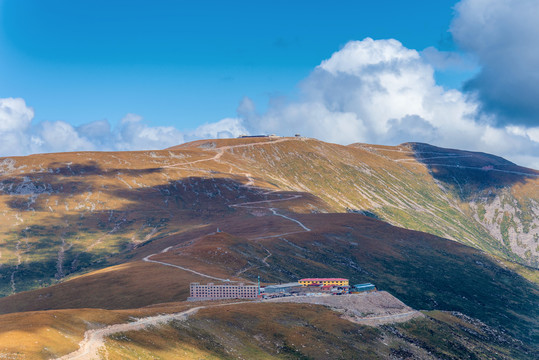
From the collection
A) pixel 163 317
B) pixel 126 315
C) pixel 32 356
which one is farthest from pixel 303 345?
pixel 32 356

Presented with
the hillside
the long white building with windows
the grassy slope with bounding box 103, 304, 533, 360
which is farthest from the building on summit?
the long white building with windows

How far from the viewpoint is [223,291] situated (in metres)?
154

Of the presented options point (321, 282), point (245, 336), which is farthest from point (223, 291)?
point (245, 336)

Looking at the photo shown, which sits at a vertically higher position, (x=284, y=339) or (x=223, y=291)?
(x=223, y=291)

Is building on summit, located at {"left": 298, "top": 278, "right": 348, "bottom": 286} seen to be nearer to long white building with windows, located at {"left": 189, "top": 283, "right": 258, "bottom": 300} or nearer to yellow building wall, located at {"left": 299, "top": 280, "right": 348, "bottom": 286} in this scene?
yellow building wall, located at {"left": 299, "top": 280, "right": 348, "bottom": 286}

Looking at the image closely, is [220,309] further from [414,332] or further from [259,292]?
[414,332]

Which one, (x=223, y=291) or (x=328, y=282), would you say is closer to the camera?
(x=223, y=291)

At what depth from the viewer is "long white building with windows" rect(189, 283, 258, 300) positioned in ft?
500

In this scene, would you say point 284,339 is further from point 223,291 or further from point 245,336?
point 223,291

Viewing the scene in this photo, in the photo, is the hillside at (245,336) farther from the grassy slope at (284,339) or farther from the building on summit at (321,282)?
the building on summit at (321,282)

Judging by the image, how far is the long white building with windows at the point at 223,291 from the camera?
500ft

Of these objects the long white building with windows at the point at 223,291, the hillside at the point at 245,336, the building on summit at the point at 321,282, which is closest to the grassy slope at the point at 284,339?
the hillside at the point at 245,336

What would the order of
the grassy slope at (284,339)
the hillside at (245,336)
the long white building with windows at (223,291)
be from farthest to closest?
the long white building with windows at (223,291)
the grassy slope at (284,339)
the hillside at (245,336)

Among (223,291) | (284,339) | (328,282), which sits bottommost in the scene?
(284,339)
